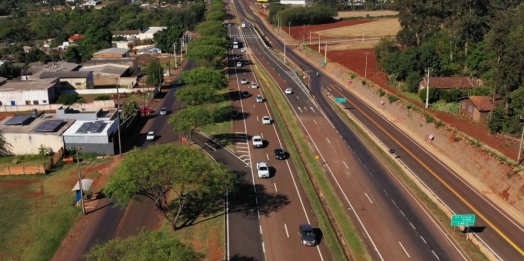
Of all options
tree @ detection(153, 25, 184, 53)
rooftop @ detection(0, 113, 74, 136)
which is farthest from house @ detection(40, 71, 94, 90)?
tree @ detection(153, 25, 184, 53)

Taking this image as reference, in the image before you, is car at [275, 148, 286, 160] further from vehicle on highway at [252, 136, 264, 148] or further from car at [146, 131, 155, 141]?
car at [146, 131, 155, 141]

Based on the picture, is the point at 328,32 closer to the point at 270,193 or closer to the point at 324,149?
the point at 324,149

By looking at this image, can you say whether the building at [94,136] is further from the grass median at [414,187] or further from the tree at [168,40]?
the tree at [168,40]

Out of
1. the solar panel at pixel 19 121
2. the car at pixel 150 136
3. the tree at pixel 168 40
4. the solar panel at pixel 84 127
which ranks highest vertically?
the tree at pixel 168 40

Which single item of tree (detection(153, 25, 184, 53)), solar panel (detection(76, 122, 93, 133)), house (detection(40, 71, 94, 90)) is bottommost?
solar panel (detection(76, 122, 93, 133))

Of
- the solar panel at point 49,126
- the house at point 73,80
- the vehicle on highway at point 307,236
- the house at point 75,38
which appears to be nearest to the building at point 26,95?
the house at point 73,80

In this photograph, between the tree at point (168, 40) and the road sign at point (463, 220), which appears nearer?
the road sign at point (463, 220)
